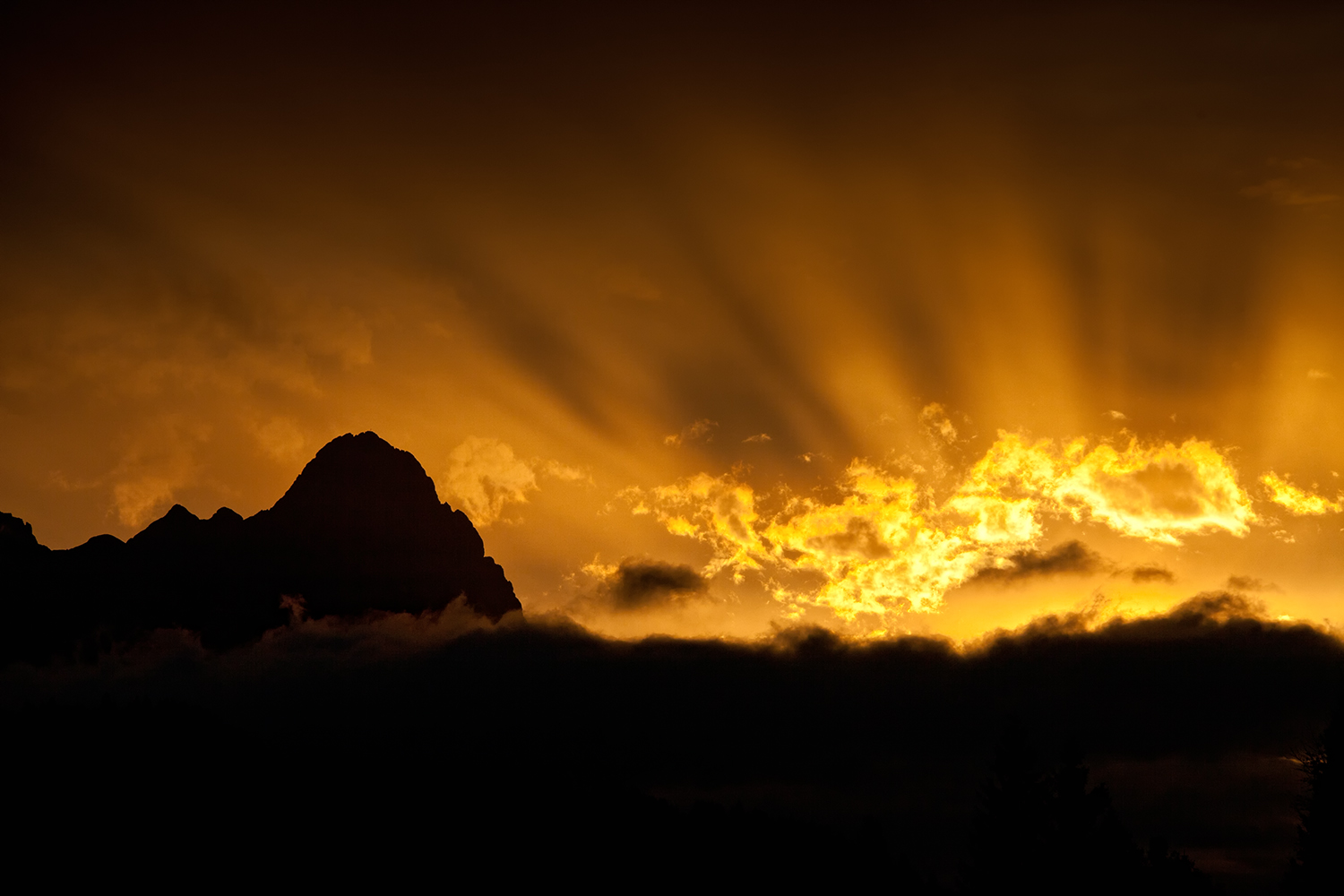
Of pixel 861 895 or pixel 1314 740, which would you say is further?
pixel 861 895

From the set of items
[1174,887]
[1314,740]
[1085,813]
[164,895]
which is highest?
[1314,740]

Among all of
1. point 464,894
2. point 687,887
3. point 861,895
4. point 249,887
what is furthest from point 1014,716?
point 249,887

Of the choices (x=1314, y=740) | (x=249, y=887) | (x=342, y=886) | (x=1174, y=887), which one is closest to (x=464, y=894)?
(x=342, y=886)

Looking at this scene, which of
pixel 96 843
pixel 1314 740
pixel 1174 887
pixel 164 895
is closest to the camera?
pixel 1314 740

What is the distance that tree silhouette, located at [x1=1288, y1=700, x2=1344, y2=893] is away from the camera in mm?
70188

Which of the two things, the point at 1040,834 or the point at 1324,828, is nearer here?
the point at 1324,828

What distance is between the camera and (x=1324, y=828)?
2825 inches

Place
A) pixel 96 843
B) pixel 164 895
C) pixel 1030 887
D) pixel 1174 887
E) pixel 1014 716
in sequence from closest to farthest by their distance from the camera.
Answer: pixel 1030 887 → pixel 1014 716 → pixel 1174 887 → pixel 164 895 → pixel 96 843

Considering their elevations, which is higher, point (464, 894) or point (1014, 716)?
point (1014, 716)

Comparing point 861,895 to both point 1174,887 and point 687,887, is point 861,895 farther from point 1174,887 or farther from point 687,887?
point 1174,887

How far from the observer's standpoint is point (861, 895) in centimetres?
18525

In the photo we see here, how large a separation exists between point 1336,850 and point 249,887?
7247 inches

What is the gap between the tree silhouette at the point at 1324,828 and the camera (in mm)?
70188

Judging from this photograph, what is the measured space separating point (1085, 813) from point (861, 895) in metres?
112
